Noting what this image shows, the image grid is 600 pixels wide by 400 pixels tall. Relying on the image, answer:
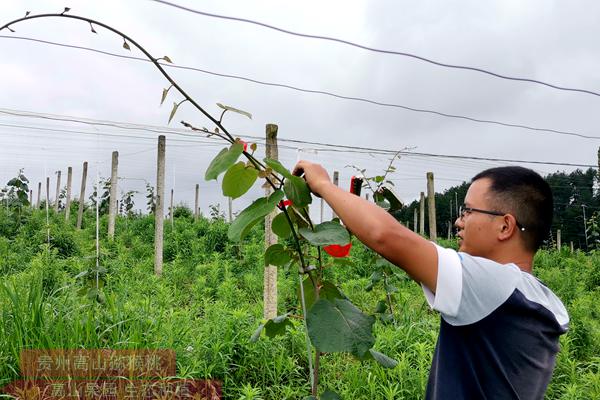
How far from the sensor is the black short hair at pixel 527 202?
1117 millimetres

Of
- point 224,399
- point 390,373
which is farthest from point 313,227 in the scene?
point 390,373

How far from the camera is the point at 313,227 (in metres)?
1.07

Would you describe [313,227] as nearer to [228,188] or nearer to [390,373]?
[228,188]

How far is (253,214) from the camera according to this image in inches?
39.5

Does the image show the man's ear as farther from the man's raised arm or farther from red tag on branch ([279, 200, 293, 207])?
red tag on branch ([279, 200, 293, 207])

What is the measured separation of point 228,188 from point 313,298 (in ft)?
1.25

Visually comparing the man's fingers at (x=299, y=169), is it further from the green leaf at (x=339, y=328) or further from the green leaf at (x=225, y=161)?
the green leaf at (x=339, y=328)

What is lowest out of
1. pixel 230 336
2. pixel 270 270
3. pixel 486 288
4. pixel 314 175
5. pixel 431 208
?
pixel 230 336

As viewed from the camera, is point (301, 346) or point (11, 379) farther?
point (301, 346)

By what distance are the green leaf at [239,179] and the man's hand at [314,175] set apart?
0.40 ft

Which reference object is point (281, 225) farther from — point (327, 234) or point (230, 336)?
point (230, 336)

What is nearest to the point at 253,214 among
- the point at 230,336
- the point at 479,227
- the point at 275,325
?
the point at 275,325

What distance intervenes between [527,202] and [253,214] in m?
0.62

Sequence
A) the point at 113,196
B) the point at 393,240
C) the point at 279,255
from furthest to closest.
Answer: the point at 113,196 < the point at 279,255 < the point at 393,240
